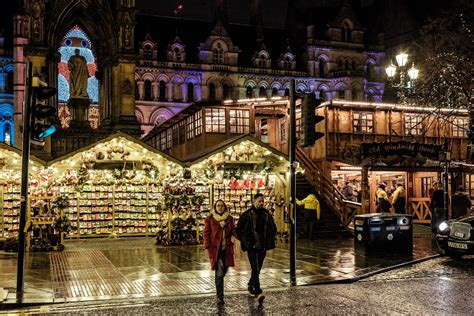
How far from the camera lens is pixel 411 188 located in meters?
30.3

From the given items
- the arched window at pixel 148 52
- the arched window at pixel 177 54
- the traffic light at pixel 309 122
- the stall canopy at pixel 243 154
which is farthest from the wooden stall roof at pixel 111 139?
the arched window at pixel 148 52

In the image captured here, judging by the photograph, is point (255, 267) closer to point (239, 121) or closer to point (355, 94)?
point (239, 121)

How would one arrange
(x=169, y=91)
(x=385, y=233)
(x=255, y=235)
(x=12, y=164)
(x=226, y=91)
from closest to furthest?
1. (x=255, y=235)
2. (x=385, y=233)
3. (x=12, y=164)
4. (x=169, y=91)
5. (x=226, y=91)

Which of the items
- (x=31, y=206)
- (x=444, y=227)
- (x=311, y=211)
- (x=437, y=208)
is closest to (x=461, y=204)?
(x=437, y=208)

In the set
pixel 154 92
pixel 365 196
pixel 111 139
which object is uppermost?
pixel 154 92

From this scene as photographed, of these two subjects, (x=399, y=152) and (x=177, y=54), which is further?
(x=177, y=54)

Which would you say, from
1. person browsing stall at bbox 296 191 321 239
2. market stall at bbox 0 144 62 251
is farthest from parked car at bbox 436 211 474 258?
market stall at bbox 0 144 62 251

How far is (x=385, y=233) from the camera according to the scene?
Result: 54.5ft

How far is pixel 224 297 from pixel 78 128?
71.2 feet

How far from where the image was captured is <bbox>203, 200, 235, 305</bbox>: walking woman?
1011cm

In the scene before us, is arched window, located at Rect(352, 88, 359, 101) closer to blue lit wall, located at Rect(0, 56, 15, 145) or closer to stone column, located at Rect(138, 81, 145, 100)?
stone column, located at Rect(138, 81, 145, 100)

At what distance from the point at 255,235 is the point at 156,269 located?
4.45 meters

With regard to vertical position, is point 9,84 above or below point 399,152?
above

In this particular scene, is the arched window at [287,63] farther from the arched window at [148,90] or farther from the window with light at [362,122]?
the window with light at [362,122]
